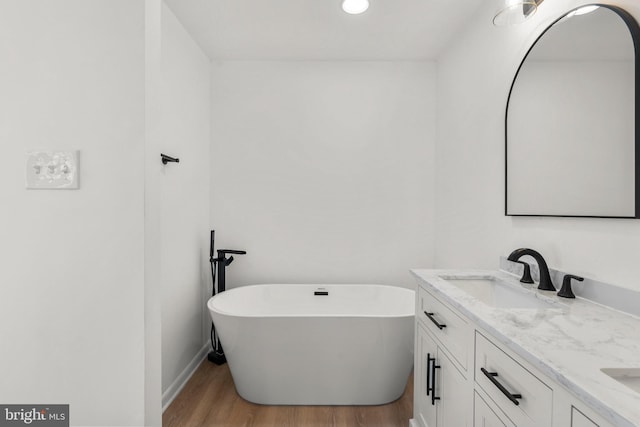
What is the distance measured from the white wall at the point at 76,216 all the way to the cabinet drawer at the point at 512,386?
117 centimetres

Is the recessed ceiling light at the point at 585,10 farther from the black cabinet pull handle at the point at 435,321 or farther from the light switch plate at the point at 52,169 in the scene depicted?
the light switch plate at the point at 52,169

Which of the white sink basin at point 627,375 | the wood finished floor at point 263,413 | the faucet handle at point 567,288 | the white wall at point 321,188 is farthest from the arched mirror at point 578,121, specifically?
the wood finished floor at point 263,413

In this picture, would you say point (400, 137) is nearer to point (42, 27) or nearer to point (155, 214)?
point (155, 214)

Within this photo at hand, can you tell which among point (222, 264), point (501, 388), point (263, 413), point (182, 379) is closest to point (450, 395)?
point (501, 388)

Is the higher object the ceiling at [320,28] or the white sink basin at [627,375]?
the ceiling at [320,28]

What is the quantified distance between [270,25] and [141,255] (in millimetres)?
1920

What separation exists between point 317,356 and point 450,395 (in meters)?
0.90

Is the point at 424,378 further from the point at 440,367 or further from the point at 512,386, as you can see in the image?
the point at 512,386

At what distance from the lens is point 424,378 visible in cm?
165

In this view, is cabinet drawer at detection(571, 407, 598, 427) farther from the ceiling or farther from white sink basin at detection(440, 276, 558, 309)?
the ceiling

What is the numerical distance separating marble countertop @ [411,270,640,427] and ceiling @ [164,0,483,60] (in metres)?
1.90

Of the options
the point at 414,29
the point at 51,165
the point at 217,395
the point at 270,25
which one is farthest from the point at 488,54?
the point at 217,395

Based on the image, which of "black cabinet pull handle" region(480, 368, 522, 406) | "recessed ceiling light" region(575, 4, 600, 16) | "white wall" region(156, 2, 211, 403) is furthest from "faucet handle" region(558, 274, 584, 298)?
"white wall" region(156, 2, 211, 403)

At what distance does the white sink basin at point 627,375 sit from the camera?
0.68 metres
